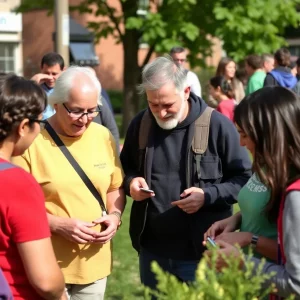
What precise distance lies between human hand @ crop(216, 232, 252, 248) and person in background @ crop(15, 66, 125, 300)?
830mm

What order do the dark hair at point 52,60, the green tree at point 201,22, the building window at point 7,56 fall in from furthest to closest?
the building window at point 7,56, the green tree at point 201,22, the dark hair at point 52,60

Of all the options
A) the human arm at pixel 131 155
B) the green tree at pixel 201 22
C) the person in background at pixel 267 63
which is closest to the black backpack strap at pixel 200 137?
the human arm at pixel 131 155

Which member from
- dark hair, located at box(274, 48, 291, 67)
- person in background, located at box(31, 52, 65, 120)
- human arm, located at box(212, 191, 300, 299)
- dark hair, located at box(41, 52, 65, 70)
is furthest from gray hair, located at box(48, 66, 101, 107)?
dark hair, located at box(274, 48, 291, 67)

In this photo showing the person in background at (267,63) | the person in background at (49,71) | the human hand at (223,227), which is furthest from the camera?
the person in background at (267,63)

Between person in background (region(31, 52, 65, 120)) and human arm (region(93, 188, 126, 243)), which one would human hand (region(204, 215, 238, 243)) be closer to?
human arm (region(93, 188, 126, 243))

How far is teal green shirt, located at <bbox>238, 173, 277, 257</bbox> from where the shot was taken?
2947 millimetres

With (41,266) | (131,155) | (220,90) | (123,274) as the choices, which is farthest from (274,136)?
(220,90)

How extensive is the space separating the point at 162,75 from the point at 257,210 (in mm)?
1053

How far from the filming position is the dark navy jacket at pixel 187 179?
12.2 ft

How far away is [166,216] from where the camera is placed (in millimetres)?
3770

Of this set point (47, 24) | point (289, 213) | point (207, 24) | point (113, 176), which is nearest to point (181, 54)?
point (113, 176)

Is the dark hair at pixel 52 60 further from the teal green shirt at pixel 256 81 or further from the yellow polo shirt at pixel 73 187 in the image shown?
the teal green shirt at pixel 256 81

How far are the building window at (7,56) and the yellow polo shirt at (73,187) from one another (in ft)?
87.8

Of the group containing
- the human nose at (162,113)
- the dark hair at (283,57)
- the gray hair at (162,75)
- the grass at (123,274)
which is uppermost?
the gray hair at (162,75)
